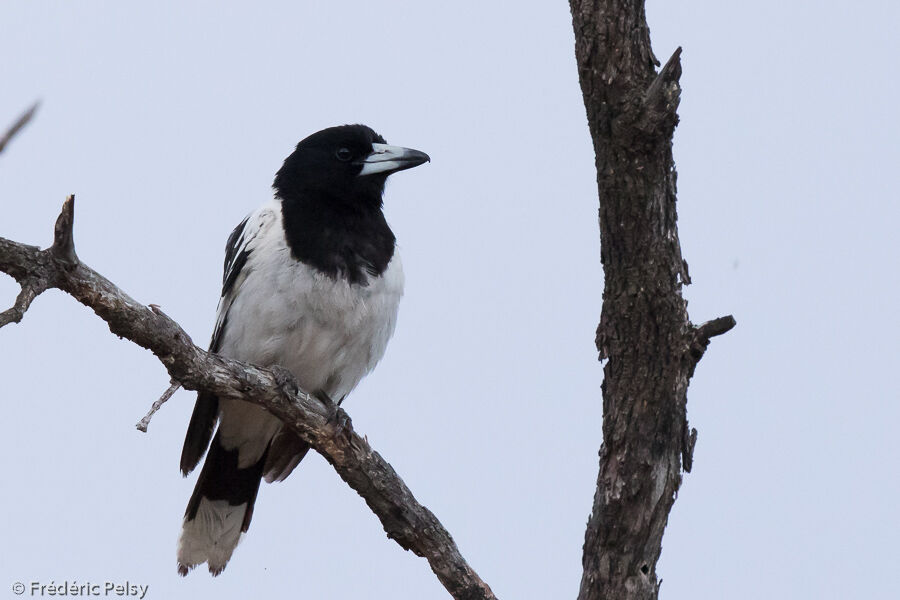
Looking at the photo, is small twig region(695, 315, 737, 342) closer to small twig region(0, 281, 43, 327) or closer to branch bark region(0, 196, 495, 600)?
branch bark region(0, 196, 495, 600)

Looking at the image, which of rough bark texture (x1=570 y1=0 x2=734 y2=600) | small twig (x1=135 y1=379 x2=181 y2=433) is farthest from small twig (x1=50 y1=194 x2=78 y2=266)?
rough bark texture (x1=570 y1=0 x2=734 y2=600)

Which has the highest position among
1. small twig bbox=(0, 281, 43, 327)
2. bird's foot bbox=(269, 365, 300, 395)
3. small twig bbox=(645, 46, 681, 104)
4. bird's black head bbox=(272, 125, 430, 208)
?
bird's black head bbox=(272, 125, 430, 208)

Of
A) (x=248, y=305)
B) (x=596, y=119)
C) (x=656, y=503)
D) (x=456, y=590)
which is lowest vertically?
(x=456, y=590)

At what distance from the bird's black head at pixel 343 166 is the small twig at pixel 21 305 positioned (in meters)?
2.20

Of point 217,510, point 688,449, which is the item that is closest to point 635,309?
point 688,449

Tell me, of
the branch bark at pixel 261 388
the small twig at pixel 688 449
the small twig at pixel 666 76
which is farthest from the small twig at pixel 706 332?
the branch bark at pixel 261 388

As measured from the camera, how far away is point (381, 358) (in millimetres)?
5008

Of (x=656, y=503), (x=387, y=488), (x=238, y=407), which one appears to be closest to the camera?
(x=656, y=503)

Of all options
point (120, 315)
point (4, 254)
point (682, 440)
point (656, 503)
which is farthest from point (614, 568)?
point (4, 254)

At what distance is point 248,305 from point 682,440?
6.42 ft

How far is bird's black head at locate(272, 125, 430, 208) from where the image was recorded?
5117 mm

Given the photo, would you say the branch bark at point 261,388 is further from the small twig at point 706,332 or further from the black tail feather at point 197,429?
the small twig at point 706,332

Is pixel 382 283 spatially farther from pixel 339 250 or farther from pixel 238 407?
pixel 238 407

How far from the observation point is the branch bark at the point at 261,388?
2.98 metres
